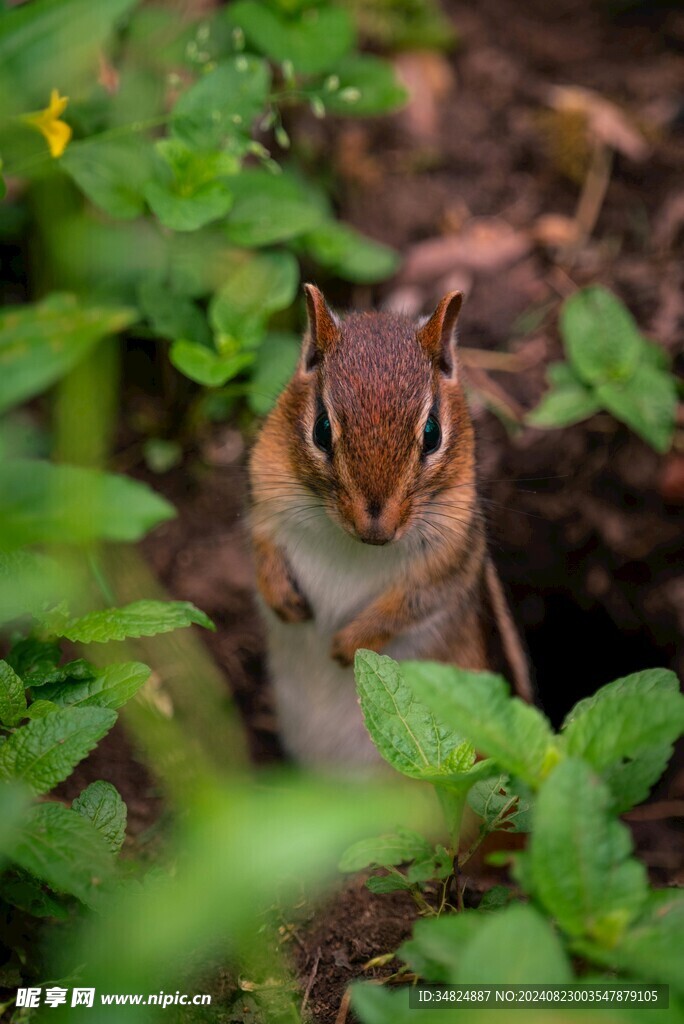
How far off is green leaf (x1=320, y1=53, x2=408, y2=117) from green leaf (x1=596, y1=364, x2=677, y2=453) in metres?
1.60

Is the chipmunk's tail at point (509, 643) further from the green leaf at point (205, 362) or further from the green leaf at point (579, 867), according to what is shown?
the green leaf at point (579, 867)

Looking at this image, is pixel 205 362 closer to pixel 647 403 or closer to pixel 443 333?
pixel 443 333

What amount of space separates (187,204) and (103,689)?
1.93 m

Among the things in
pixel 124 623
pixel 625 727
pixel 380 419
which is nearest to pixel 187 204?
pixel 380 419

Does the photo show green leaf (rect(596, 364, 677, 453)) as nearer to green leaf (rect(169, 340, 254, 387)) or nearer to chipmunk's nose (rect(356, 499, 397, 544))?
green leaf (rect(169, 340, 254, 387))

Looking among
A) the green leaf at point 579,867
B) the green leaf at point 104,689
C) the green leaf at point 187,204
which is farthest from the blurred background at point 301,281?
the green leaf at point 579,867

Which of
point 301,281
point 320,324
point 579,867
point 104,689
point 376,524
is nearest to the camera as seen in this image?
point 579,867

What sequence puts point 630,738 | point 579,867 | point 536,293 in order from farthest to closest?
1. point 536,293
2. point 630,738
3. point 579,867

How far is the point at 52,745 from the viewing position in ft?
7.57

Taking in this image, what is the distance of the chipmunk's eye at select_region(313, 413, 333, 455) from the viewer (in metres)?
3.14

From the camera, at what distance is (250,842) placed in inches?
76.5

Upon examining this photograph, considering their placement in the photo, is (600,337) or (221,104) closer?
(221,104)

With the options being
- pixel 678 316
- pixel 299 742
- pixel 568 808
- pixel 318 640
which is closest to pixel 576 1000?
pixel 568 808

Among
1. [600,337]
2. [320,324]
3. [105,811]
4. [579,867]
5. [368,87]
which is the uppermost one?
[368,87]
